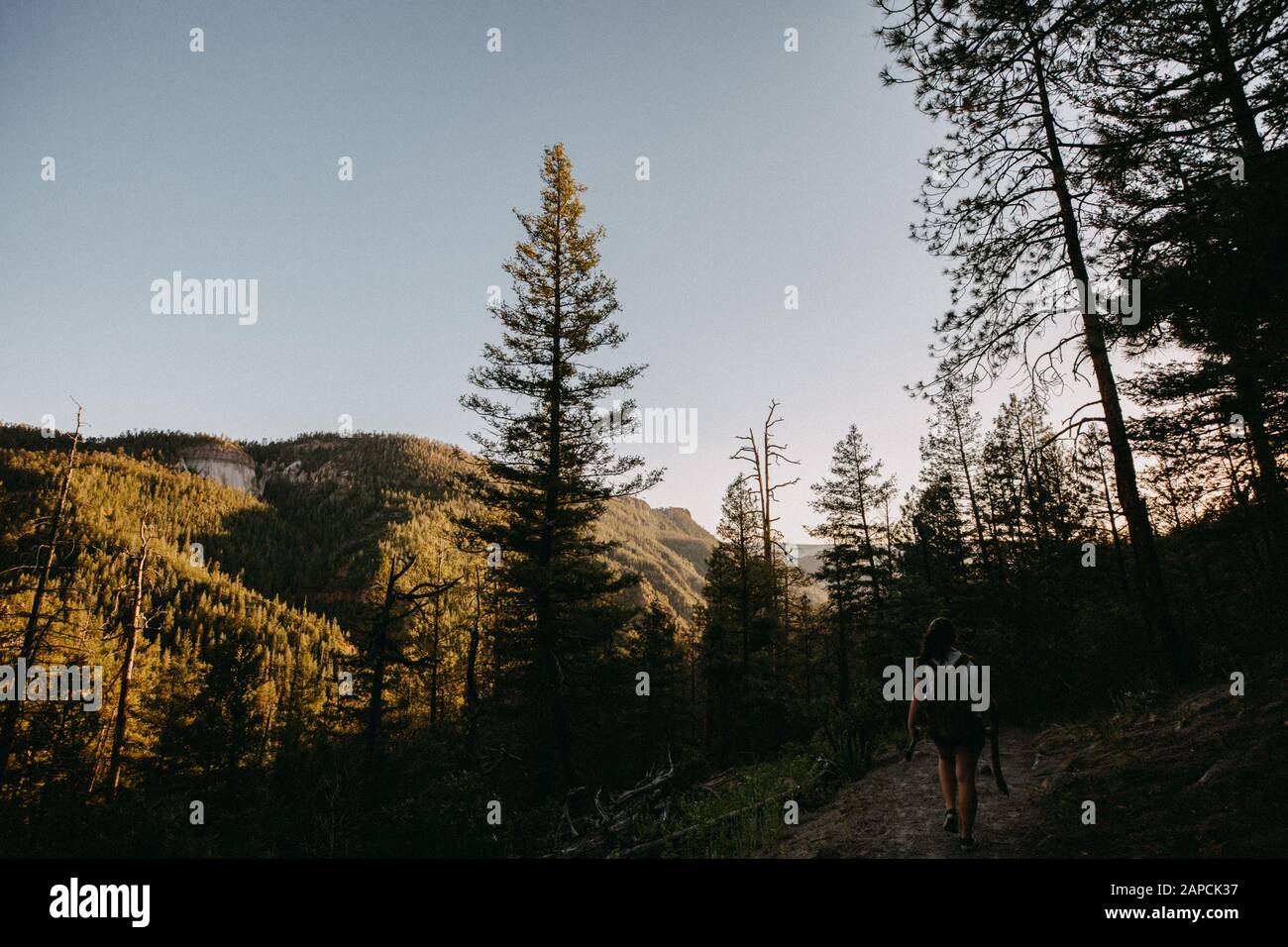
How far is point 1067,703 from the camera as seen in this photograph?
32.6ft

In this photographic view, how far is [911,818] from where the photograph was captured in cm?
673

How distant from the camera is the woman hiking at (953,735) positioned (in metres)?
5.12

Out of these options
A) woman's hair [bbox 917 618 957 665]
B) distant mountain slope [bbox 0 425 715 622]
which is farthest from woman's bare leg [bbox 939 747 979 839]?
distant mountain slope [bbox 0 425 715 622]

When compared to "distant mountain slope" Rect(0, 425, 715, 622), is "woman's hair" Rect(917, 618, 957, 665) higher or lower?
lower

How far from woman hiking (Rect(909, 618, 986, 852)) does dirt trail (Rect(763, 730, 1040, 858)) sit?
35 centimetres

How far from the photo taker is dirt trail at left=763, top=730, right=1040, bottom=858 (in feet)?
18.2

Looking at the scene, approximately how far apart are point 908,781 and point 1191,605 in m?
7.82

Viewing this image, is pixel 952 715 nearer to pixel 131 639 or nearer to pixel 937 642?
pixel 937 642

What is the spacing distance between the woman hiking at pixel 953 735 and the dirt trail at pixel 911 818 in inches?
13.7

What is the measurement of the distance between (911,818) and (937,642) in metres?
3.11

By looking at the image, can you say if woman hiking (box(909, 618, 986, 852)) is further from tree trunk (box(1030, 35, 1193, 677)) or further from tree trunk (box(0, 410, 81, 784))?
tree trunk (box(0, 410, 81, 784))

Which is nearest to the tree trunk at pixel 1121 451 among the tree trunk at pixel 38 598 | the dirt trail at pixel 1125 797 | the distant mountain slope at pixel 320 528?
the dirt trail at pixel 1125 797

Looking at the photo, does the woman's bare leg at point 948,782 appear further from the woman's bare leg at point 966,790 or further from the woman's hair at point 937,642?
Result: the woman's hair at point 937,642

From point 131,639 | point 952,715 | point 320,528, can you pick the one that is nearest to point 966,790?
point 952,715
